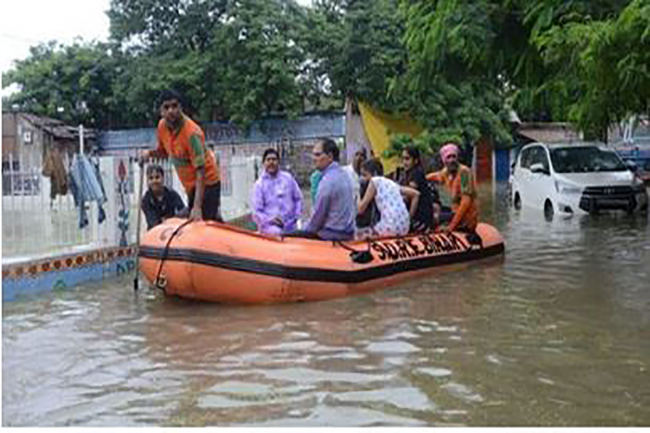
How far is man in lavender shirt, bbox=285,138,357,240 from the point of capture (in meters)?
7.82

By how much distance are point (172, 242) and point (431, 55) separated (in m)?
3.60

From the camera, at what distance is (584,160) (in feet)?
50.2

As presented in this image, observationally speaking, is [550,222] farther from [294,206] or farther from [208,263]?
[208,263]

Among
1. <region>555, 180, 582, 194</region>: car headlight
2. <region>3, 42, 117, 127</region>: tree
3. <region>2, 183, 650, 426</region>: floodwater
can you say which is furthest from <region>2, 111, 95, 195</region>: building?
<region>2, 183, 650, 426</region>: floodwater

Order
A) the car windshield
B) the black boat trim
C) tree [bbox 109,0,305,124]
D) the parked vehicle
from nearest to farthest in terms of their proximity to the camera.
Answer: the black boat trim < the car windshield < tree [bbox 109,0,305,124] < the parked vehicle

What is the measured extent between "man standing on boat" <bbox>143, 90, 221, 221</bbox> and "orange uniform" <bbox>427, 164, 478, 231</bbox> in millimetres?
2902

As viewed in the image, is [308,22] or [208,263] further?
[308,22]

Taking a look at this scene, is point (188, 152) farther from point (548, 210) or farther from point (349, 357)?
point (548, 210)

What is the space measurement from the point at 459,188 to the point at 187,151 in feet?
10.7

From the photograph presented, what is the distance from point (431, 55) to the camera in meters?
9.24

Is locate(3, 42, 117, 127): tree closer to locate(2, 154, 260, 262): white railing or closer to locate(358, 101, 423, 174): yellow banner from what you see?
locate(358, 101, 423, 174): yellow banner

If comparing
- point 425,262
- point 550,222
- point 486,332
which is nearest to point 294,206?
point 425,262

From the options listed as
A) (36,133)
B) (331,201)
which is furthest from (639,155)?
(331,201)

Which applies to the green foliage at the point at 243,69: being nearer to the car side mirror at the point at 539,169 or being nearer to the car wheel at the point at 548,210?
the car side mirror at the point at 539,169
